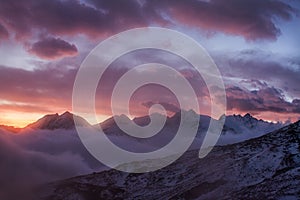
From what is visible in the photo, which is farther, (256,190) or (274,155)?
(274,155)

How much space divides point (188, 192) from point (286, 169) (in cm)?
3799

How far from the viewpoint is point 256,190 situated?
16288 centimetres

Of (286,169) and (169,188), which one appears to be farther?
(169,188)

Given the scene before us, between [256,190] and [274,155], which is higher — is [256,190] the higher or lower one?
the lower one

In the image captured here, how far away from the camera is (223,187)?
6850 inches

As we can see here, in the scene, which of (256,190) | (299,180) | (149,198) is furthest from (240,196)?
(149,198)

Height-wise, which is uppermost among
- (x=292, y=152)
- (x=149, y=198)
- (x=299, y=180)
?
(x=292, y=152)

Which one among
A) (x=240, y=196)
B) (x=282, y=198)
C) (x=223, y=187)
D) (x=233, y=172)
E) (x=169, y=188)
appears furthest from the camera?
(x=169, y=188)

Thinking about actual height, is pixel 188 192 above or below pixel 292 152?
below

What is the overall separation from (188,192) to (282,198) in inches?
1668

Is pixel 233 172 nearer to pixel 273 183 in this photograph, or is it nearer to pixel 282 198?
pixel 273 183

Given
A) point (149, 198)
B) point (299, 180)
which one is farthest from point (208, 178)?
point (299, 180)

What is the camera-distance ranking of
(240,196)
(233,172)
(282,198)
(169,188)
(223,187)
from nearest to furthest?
(282,198) → (240,196) → (223,187) → (233,172) → (169,188)

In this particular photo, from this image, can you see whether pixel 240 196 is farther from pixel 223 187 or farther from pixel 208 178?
pixel 208 178
